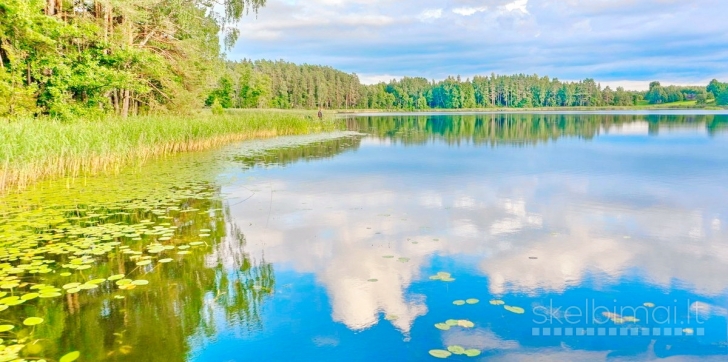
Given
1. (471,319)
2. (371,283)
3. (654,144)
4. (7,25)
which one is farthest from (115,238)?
(654,144)

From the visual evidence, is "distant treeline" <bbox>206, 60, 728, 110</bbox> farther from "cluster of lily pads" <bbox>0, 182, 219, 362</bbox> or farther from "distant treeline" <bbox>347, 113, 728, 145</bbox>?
"cluster of lily pads" <bbox>0, 182, 219, 362</bbox>

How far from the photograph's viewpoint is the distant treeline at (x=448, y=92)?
3681 inches

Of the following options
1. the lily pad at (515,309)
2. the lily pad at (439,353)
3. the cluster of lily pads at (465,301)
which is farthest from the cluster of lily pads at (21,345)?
the lily pad at (515,309)

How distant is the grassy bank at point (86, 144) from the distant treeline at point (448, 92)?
6546 cm

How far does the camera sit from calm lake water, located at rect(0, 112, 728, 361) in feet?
11.7

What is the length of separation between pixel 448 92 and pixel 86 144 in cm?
11218

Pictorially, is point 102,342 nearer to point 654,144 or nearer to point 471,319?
point 471,319

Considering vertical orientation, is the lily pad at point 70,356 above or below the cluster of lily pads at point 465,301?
above

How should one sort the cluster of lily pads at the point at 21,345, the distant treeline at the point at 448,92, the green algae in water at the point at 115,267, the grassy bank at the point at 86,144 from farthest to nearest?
the distant treeline at the point at 448,92 → the grassy bank at the point at 86,144 → the green algae in water at the point at 115,267 → the cluster of lily pads at the point at 21,345

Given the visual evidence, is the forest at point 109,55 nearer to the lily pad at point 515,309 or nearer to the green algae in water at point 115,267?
A: the green algae in water at point 115,267

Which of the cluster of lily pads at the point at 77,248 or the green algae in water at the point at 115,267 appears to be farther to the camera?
the cluster of lily pads at the point at 77,248

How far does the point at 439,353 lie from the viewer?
11.1ft

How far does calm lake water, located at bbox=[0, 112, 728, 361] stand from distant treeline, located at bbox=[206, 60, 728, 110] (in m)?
75.1

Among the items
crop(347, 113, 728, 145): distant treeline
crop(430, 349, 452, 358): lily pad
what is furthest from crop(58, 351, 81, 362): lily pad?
crop(347, 113, 728, 145): distant treeline
